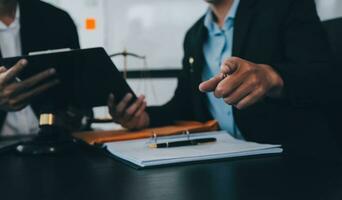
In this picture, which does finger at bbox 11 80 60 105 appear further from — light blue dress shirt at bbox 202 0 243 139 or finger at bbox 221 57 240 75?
light blue dress shirt at bbox 202 0 243 139

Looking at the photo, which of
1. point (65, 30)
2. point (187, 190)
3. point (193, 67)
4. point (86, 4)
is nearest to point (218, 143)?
point (187, 190)

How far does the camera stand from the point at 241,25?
1110mm

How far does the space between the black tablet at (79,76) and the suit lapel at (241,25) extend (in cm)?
34

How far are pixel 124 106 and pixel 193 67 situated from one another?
0.34m

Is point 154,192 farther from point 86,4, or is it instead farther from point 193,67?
point 86,4

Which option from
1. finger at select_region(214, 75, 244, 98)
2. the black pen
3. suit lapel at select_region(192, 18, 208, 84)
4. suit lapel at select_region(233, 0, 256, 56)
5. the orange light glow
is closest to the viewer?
finger at select_region(214, 75, 244, 98)

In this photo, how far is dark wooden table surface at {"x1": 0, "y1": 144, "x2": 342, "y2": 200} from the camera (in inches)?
19.7

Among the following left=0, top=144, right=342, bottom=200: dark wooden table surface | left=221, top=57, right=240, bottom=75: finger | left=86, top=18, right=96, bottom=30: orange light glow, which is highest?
left=86, top=18, right=96, bottom=30: orange light glow

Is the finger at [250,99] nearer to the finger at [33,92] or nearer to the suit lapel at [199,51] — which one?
the finger at [33,92]

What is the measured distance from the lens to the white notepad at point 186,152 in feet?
2.11

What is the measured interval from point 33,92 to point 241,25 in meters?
0.58

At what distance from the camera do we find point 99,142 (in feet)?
2.79

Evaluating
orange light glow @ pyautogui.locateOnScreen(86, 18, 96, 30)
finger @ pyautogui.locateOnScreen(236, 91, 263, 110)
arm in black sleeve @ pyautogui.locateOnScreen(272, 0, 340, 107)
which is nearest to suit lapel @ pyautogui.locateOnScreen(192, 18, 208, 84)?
arm in black sleeve @ pyautogui.locateOnScreen(272, 0, 340, 107)

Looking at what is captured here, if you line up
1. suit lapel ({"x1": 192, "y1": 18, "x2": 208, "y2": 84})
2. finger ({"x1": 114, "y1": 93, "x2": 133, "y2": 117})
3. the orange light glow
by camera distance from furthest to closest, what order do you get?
the orange light glow, suit lapel ({"x1": 192, "y1": 18, "x2": 208, "y2": 84}), finger ({"x1": 114, "y1": 93, "x2": 133, "y2": 117})
